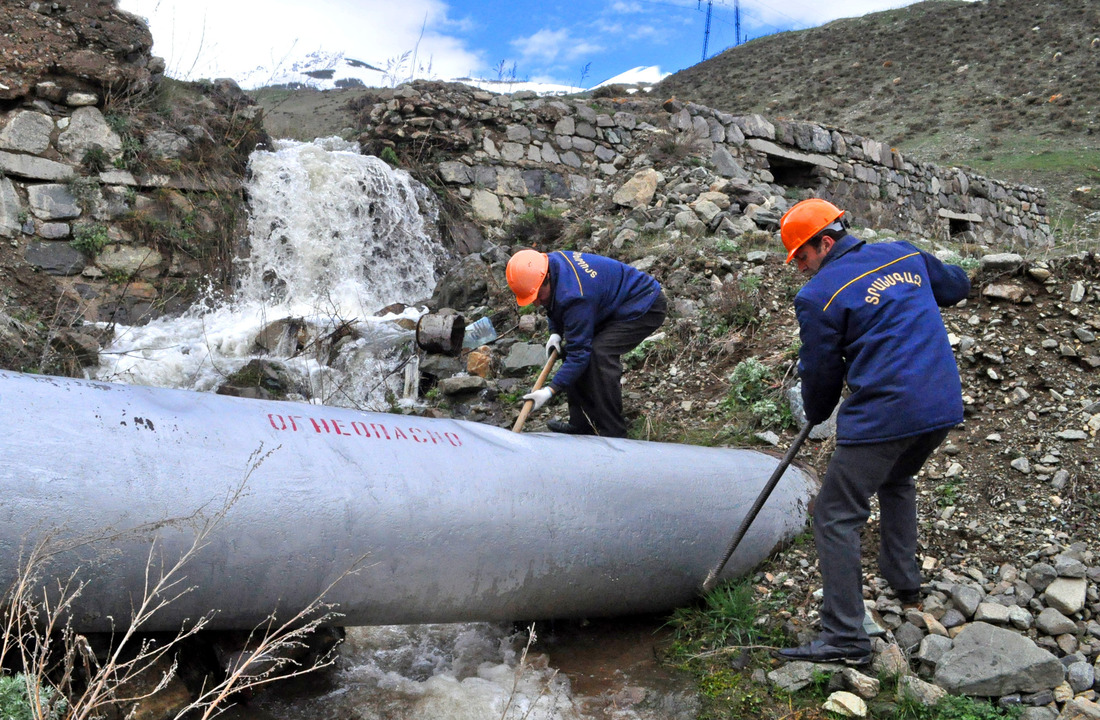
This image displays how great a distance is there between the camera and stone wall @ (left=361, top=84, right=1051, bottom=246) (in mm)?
9102

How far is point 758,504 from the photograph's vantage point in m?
3.10

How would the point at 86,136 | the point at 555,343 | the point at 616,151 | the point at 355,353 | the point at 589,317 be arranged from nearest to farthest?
the point at 589,317
the point at 555,343
the point at 355,353
the point at 86,136
the point at 616,151

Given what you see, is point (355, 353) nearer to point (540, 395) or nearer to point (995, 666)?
point (540, 395)

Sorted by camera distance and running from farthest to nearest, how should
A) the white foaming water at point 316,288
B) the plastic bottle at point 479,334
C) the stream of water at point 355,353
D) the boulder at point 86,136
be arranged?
the boulder at point 86,136 → the plastic bottle at point 479,334 → the white foaming water at point 316,288 → the stream of water at point 355,353

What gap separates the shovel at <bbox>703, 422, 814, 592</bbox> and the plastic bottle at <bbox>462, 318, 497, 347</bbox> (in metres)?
3.40

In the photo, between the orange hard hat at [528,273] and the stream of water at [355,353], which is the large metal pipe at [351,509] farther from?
the orange hard hat at [528,273]

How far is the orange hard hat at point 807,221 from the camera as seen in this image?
2.94 meters

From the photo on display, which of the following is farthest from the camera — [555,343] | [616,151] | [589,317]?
[616,151]

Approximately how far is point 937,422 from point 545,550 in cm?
135

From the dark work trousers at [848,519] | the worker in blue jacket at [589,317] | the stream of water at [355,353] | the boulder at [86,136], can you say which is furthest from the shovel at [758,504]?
the boulder at [86,136]

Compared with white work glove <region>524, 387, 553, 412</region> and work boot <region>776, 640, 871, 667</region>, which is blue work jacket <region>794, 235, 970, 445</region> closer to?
work boot <region>776, 640, 871, 667</region>

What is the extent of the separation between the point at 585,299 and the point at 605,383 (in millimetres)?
479

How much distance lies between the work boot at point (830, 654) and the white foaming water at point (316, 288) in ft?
12.4

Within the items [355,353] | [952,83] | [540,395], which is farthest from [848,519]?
Answer: [952,83]
